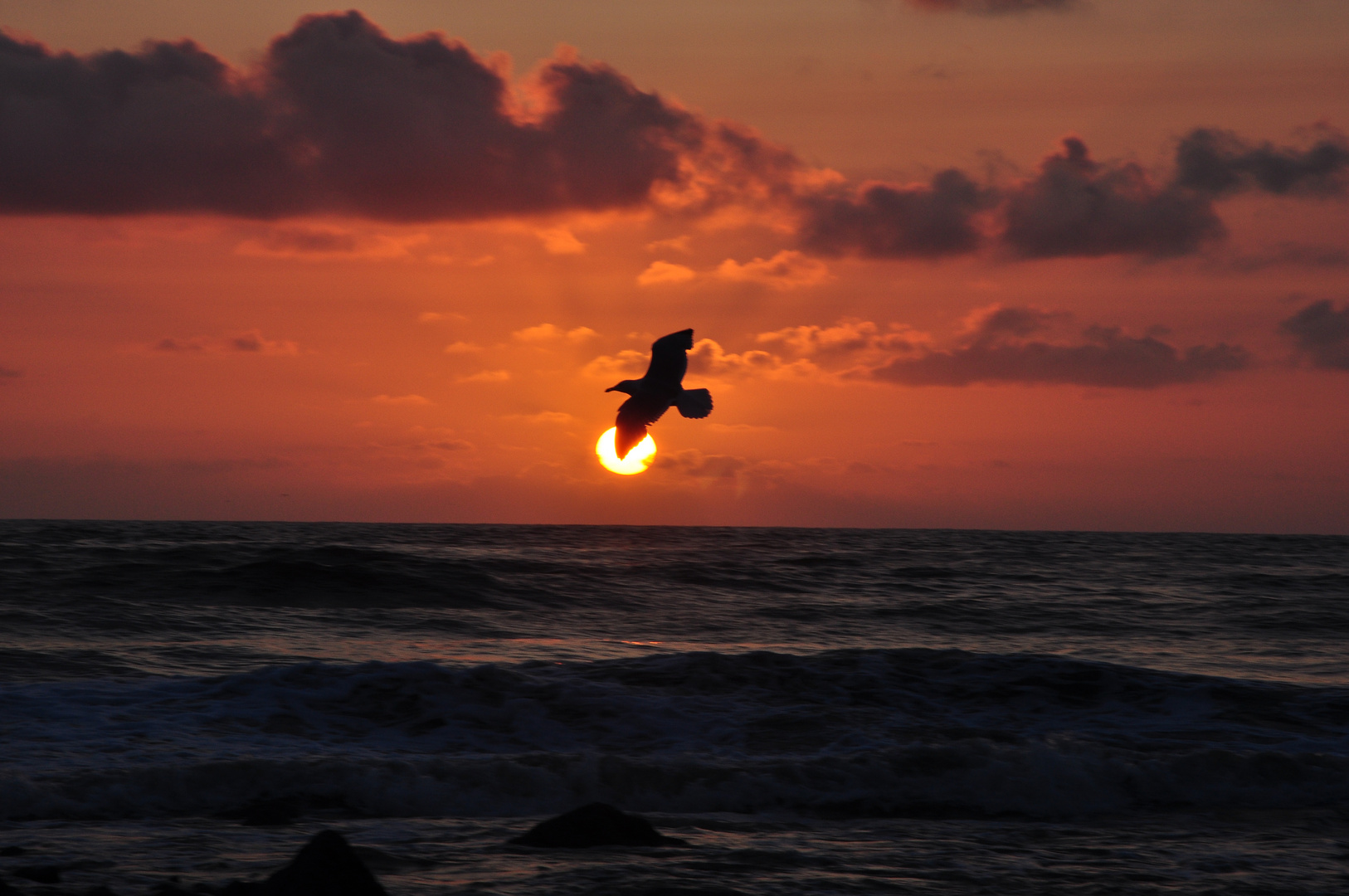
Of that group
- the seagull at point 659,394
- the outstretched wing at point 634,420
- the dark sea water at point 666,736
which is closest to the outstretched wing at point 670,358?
the seagull at point 659,394

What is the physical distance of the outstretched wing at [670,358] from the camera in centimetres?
875

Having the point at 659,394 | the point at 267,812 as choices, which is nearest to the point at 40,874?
the point at 267,812

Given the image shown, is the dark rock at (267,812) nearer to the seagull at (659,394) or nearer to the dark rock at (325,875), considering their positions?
the dark rock at (325,875)

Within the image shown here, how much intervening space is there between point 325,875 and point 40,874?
2.47 m

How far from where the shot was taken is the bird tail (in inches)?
369

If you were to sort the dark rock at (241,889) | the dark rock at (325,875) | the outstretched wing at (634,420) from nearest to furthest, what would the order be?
the dark rock at (325,875)
the dark rock at (241,889)
the outstretched wing at (634,420)

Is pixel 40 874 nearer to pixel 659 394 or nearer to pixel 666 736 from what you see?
pixel 659 394

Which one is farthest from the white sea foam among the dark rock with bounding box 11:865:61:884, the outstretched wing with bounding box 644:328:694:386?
the outstretched wing with bounding box 644:328:694:386

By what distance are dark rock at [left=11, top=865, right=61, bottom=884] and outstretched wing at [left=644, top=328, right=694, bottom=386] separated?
5.44m

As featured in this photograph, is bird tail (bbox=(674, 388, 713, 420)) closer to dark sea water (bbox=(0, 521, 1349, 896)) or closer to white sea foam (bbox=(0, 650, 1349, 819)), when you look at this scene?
dark sea water (bbox=(0, 521, 1349, 896))

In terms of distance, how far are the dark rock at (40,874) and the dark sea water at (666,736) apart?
0.31 ft

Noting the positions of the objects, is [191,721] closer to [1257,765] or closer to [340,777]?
[340,777]

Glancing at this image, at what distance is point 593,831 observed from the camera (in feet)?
28.9

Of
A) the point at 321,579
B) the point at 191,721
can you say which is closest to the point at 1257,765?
the point at 191,721
